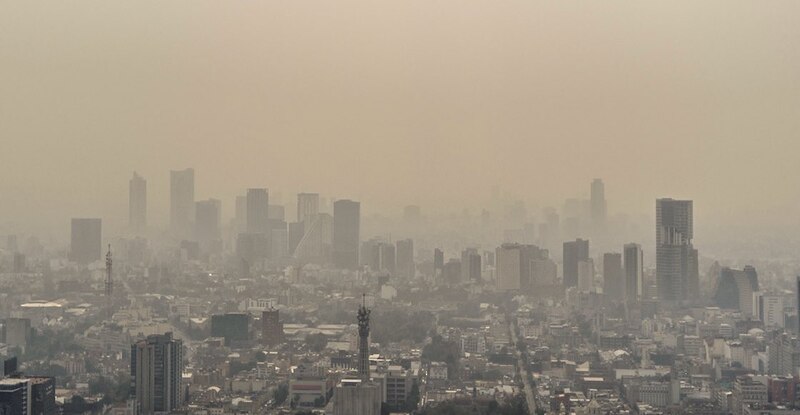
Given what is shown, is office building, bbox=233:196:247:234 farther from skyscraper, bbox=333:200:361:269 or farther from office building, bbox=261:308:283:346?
office building, bbox=261:308:283:346

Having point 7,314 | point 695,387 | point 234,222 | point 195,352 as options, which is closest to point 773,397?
point 695,387

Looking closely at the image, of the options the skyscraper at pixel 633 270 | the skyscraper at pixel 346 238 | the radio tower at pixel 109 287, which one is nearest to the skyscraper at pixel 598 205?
the skyscraper at pixel 633 270

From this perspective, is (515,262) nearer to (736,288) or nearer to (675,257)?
(675,257)

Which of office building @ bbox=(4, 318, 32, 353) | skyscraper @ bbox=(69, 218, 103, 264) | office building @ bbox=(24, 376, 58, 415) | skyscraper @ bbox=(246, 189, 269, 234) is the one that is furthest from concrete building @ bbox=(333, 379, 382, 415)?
skyscraper @ bbox=(69, 218, 103, 264)

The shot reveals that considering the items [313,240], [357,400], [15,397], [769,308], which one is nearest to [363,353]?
[357,400]

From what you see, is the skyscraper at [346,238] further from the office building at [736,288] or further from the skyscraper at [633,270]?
the office building at [736,288]
